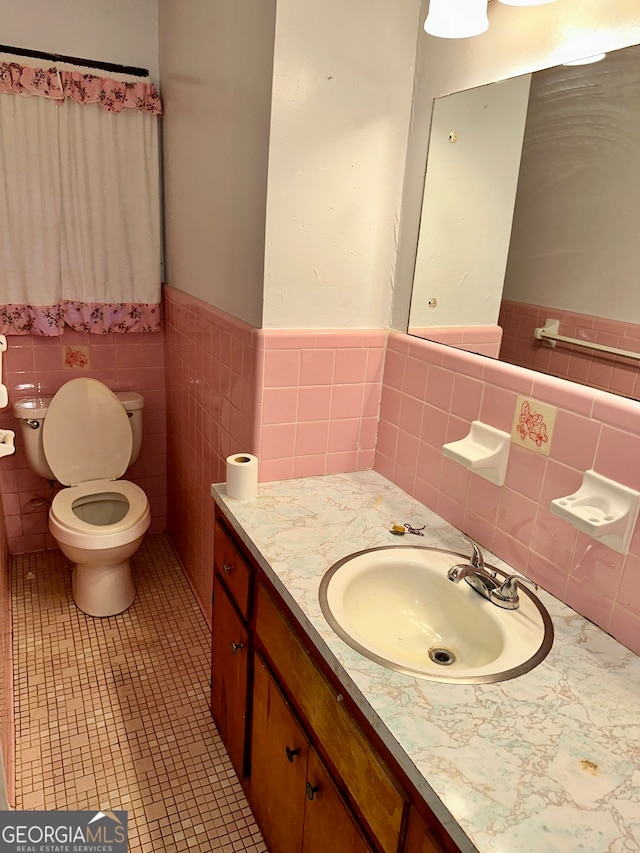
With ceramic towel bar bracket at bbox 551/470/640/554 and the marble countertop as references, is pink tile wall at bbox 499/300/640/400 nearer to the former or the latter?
ceramic towel bar bracket at bbox 551/470/640/554

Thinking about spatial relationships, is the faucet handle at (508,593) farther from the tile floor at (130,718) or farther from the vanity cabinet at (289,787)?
the tile floor at (130,718)

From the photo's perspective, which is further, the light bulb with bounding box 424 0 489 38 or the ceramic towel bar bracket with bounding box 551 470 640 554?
the light bulb with bounding box 424 0 489 38

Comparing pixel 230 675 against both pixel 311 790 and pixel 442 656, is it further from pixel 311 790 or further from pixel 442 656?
pixel 442 656

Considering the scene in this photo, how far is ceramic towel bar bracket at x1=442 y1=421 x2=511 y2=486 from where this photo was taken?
1.31 metres

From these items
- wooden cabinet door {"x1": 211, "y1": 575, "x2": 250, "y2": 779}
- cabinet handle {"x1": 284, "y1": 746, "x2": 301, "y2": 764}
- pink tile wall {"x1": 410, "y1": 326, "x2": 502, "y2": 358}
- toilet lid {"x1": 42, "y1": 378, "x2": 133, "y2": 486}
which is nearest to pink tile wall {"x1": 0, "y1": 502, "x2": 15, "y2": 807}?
toilet lid {"x1": 42, "y1": 378, "x2": 133, "y2": 486}

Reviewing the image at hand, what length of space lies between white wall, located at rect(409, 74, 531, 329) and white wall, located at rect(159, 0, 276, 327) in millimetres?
444

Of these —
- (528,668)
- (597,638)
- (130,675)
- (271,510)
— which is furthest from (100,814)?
(597,638)

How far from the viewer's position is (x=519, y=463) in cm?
129

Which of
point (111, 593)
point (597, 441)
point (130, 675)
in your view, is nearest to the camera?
point (597, 441)

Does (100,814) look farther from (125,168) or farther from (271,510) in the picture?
(125,168)

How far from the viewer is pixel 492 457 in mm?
1320

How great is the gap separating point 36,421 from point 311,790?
1.84 meters

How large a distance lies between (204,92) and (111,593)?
1.85 metres

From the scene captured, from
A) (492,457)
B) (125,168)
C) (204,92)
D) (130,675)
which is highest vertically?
(204,92)
